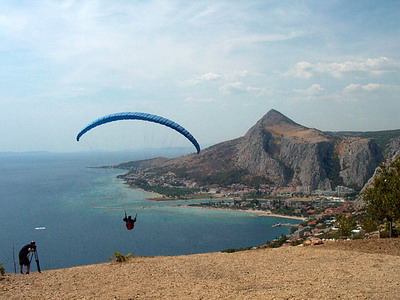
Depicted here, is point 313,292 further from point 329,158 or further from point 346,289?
point 329,158

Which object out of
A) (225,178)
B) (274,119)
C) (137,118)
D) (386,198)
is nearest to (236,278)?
(386,198)

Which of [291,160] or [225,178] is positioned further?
[291,160]

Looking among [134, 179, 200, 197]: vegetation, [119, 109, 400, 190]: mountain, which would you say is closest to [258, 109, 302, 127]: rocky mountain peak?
[119, 109, 400, 190]: mountain

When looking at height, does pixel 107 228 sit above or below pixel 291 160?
below

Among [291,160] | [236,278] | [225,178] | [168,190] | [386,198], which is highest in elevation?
[386,198]

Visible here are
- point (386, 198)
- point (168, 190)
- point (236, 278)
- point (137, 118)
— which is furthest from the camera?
point (168, 190)

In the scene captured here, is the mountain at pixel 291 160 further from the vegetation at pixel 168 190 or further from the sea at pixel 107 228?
the sea at pixel 107 228

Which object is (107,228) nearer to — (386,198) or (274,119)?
(386,198)
